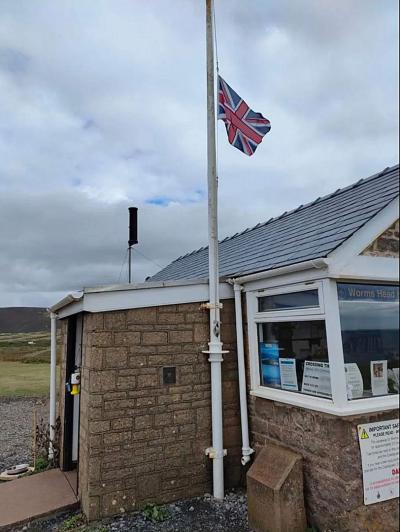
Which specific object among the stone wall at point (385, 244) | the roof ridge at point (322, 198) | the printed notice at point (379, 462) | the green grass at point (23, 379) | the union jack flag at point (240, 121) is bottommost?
the green grass at point (23, 379)

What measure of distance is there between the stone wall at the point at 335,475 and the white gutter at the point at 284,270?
1.71 metres

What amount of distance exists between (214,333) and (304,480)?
216cm

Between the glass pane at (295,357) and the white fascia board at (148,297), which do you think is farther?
the white fascia board at (148,297)

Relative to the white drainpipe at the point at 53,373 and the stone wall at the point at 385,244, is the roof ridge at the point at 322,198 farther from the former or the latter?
the white drainpipe at the point at 53,373

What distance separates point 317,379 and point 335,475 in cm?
103

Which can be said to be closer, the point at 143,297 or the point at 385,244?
the point at 385,244

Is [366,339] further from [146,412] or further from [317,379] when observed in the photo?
[146,412]

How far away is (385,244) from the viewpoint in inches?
174

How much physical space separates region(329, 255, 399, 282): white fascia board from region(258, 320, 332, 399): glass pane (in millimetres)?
656

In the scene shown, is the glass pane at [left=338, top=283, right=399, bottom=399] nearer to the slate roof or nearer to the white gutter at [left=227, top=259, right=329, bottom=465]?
the slate roof

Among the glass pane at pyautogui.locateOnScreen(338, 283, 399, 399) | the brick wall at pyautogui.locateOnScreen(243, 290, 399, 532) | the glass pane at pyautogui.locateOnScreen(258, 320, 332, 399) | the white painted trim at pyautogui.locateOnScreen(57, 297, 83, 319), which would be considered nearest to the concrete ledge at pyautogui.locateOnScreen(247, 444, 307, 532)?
the brick wall at pyautogui.locateOnScreen(243, 290, 399, 532)

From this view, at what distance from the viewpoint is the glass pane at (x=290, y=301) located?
4504 mm

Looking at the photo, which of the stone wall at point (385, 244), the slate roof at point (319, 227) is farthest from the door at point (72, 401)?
the stone wall at point (385, 244)

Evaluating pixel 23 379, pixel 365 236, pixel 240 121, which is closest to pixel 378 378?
pixel 365 236
